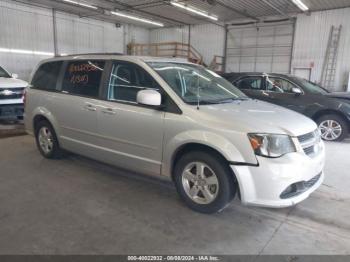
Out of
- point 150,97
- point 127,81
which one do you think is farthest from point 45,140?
point 150,97

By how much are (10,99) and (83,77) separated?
4.29 m

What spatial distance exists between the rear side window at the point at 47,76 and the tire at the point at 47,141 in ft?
1.85

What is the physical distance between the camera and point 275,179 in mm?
2498

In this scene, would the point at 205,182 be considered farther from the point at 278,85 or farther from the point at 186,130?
the point at 278,85

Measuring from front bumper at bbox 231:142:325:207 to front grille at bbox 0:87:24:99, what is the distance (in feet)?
21.4

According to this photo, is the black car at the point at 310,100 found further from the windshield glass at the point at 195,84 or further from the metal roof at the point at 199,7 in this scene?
the metal roof at the point at 199,7

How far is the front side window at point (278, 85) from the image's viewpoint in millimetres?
6677

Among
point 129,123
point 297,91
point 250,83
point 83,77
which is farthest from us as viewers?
point 250,83

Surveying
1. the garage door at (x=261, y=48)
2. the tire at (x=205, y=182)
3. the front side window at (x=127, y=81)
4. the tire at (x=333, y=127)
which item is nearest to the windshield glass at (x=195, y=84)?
the front side window at (x=127, y=81)

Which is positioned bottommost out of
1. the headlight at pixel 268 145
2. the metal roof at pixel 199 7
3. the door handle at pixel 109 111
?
the headlight at pixel 268 145

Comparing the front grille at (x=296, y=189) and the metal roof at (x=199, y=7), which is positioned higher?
the metal roof at (x=199, y=7)

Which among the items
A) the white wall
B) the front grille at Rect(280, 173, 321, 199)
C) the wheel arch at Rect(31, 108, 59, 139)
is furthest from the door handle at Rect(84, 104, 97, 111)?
the white wall

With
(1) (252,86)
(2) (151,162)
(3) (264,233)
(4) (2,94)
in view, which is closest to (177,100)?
(2) (151,162)

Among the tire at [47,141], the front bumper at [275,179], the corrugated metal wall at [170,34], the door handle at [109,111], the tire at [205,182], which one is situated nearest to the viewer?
the front bumper at [275,179]
